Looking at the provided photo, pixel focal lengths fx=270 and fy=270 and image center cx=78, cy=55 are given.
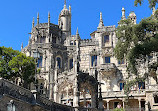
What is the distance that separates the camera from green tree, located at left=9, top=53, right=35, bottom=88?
38.1 m

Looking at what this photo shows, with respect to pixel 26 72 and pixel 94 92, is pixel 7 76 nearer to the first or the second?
pixel 26 72

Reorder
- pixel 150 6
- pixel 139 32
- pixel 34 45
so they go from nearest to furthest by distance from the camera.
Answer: pixel 150 6 → pixel 139 32 → pixel 34 45

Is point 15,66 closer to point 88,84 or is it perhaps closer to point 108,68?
point 108,68

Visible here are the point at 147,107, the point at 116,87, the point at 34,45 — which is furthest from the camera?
the point at 34,45

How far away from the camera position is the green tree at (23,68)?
125ft

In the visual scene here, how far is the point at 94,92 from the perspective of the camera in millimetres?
27969

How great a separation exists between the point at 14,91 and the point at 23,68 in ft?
75.1

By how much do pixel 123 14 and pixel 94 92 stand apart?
24176 millimetres

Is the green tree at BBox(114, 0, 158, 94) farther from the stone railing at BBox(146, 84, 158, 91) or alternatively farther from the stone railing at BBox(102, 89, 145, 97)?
the stone railing at BBox(102, 89, 145, 97)

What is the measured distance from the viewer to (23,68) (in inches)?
1545

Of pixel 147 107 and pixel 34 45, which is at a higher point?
pixel 34 45

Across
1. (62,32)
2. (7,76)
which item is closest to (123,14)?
(62,32)

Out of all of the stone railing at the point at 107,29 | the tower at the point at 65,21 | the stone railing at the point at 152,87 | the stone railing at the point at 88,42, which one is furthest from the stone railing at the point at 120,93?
the tower at the point at 65,21

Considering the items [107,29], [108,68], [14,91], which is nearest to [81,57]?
[108,68]
